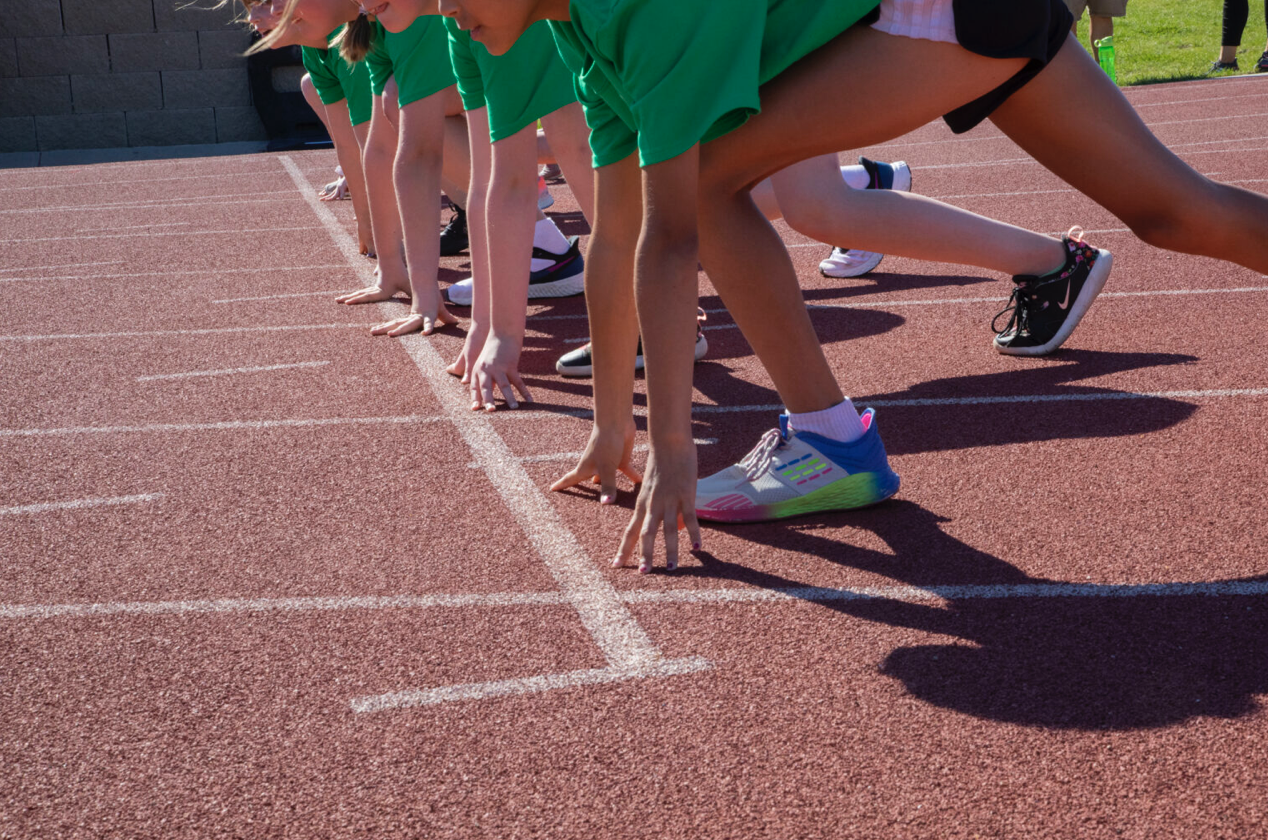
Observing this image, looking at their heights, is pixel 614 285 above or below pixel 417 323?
above

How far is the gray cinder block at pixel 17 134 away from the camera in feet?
59.5

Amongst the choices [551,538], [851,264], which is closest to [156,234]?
[851,264]

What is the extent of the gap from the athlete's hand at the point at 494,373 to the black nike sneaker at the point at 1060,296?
1.78 meters

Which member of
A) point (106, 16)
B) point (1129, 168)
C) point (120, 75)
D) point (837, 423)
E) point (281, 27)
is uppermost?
point (281, 27)

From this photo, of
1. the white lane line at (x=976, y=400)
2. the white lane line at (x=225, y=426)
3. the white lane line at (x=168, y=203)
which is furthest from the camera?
the white lane line at (x=168, y=203)

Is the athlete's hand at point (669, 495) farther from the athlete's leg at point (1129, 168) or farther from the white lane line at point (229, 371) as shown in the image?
the white lane line at point (229, 371)

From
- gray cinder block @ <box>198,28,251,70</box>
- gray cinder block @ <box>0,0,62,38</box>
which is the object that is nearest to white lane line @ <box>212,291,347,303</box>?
gray cinder block @ <box>198,28,251,70</box>

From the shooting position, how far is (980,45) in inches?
101

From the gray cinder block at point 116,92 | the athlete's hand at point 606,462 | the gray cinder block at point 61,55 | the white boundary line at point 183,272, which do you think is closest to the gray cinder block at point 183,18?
the gray cinder block at point 116,92

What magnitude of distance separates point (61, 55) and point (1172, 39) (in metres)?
16.4

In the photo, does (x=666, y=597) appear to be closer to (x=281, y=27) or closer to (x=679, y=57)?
(x=679, y=57)

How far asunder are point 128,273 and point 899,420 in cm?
544

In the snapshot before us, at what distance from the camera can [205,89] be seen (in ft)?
60.8

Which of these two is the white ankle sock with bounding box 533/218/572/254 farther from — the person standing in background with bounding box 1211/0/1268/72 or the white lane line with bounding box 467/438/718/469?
the person standing in background with bounding box 1211/0/1268/72
